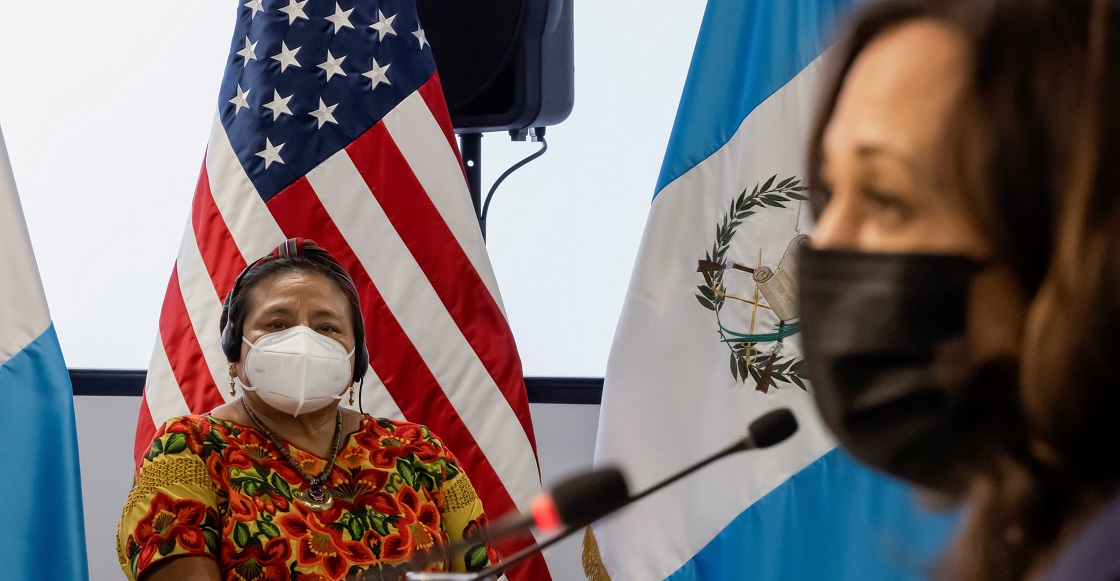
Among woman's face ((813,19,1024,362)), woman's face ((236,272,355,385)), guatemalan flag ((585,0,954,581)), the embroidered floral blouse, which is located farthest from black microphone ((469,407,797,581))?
guatemalan flag ((585,0,954,581))

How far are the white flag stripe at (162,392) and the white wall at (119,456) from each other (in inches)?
27.8

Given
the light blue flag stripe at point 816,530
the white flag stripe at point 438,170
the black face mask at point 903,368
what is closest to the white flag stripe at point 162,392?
the white flag stripe at point 438,170

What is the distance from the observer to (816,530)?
246 centimetres

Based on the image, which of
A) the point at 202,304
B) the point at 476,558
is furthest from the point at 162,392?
the point at 476,558

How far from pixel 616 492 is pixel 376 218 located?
195 cm

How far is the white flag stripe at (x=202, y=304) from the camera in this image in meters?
2.59

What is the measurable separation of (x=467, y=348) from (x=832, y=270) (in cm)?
206

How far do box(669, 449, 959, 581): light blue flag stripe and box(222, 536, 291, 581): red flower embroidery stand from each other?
3.05 ft

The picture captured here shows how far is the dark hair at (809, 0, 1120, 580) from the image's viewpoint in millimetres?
508

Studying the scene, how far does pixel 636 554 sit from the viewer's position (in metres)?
2.58

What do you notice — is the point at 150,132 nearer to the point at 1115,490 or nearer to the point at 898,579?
the point at 898,579

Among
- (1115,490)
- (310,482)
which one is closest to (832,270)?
(1115,490)

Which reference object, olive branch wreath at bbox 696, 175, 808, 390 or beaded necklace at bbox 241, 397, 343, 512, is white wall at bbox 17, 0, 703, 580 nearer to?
olive branch wreath at bbox 696, 175, 808, 390

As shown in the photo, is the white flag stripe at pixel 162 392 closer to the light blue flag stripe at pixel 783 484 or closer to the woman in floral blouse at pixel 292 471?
the woman in floral blouse at pixel 292 471
